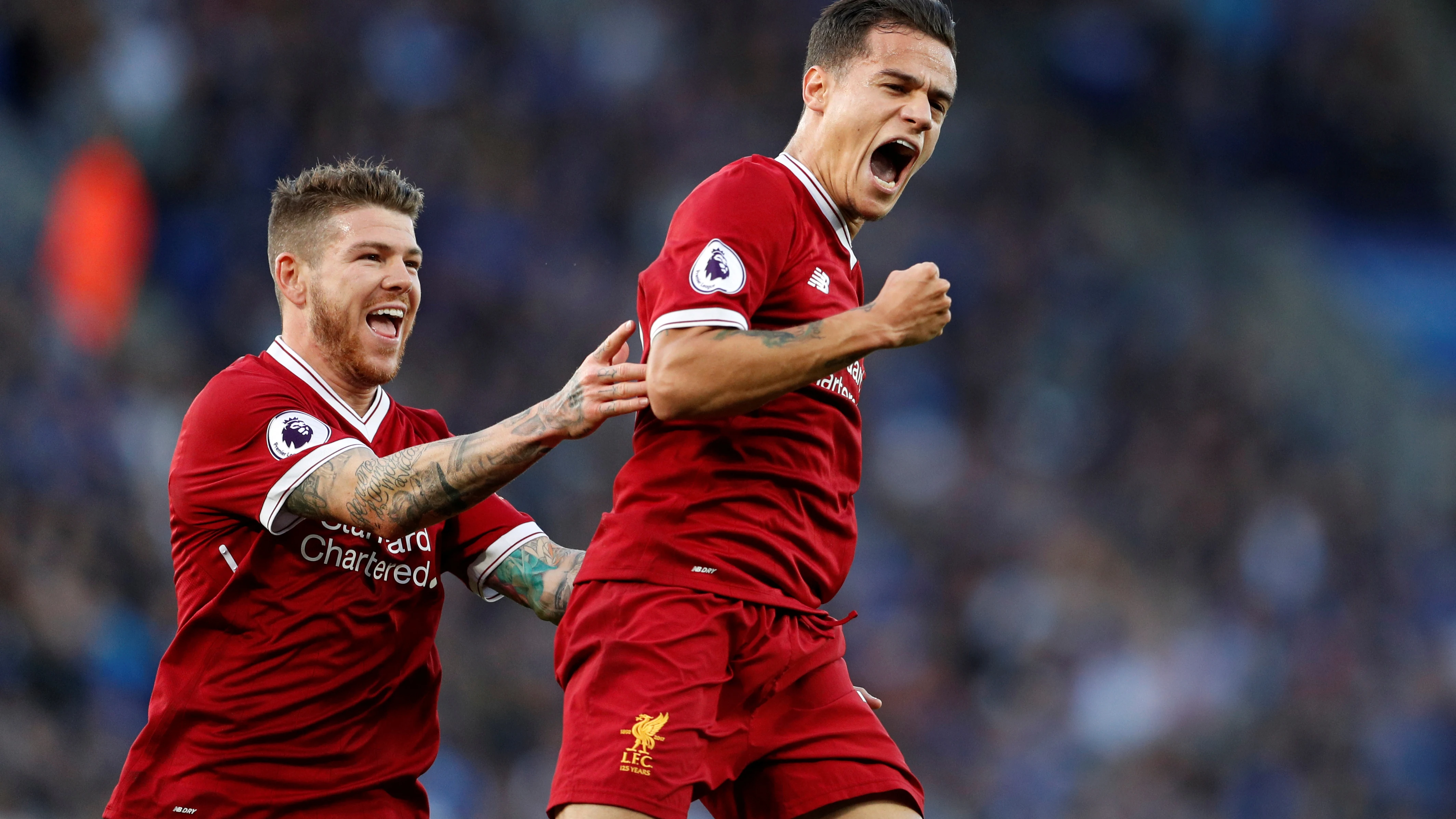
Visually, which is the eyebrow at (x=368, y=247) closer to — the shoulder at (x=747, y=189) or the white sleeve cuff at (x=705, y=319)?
the shoulder at (x=747, y=189)

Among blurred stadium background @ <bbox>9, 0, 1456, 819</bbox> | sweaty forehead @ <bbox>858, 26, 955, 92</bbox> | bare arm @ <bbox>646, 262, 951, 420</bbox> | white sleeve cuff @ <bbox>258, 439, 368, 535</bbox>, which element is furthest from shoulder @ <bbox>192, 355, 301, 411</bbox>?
blurred stadium background @ <bbox>9, 0, 1456, 819</bbox>

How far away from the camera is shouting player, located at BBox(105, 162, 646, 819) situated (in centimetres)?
353

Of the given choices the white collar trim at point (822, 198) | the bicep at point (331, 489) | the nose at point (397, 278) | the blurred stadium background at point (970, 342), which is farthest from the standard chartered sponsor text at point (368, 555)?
the blurred stadium background at point (970, 342)

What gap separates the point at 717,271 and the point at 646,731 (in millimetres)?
950

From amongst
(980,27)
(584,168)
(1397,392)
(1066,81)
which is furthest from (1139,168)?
(584,168)

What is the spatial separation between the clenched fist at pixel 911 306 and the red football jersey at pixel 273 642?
1426mm

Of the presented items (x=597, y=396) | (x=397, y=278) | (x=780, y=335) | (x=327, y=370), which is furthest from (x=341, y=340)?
(x=780, y=335)

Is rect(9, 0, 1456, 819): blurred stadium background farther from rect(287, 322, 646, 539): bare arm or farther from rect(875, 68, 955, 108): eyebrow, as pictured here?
rect(875, 68, 955, 108): eyebrow

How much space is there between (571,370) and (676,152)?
2.64 meters

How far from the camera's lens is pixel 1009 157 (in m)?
13.4

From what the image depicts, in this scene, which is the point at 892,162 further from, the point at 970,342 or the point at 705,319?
the point at 970,342

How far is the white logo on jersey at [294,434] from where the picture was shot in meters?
3.64

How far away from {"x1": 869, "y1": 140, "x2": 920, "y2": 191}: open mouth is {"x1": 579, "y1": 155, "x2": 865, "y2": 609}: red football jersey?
213 millimetres

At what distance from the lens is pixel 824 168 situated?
3.47 metres
